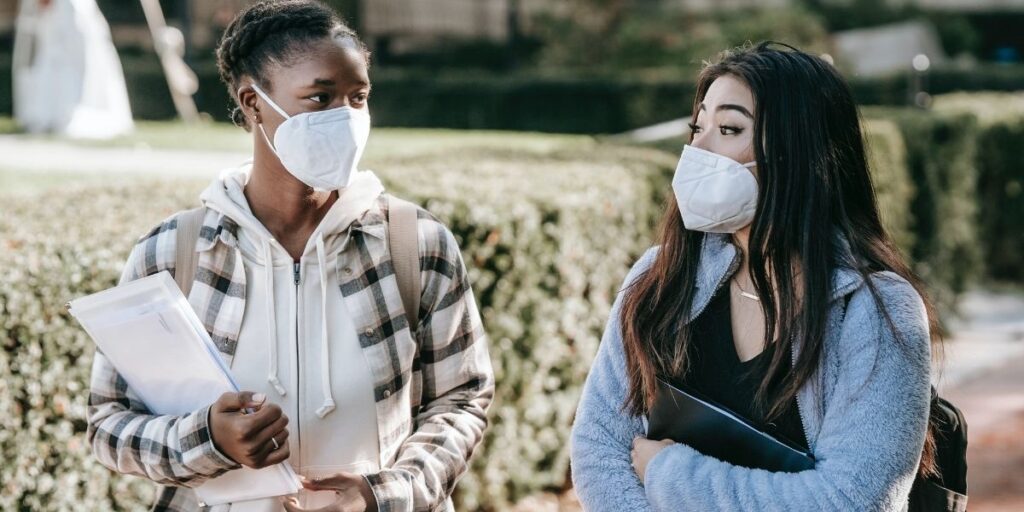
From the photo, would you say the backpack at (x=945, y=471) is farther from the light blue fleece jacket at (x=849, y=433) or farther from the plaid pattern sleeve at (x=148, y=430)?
the plaid pattern sleeve at (x=148, y=430)

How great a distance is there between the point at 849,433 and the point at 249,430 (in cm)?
104

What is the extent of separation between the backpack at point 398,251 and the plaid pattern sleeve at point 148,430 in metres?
0.02

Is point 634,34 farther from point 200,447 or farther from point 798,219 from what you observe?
point 200,447

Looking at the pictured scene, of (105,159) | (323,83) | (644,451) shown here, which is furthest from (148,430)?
(105,159)

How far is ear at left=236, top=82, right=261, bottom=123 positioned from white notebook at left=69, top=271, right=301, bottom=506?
0.41 metres

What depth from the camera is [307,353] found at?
2533 millimetres

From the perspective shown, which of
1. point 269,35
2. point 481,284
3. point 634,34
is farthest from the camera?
point 634,34

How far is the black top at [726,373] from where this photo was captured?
238cm

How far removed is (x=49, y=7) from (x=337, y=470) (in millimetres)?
15867

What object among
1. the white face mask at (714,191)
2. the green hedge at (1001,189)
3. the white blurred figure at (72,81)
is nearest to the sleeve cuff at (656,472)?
the white face mask at (714,191)

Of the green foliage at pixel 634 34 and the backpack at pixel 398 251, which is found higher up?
the backpack at pixel 398 251

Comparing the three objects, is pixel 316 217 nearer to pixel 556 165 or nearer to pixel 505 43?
pixel 556 165

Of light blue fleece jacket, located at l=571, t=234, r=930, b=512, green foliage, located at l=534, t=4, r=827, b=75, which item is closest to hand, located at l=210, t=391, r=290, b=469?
light blue fleece jacket, located at l=571, t=234, r=930, b=512

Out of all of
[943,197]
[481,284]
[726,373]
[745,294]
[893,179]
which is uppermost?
[745,294]
